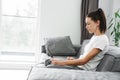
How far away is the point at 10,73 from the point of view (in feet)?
12.3

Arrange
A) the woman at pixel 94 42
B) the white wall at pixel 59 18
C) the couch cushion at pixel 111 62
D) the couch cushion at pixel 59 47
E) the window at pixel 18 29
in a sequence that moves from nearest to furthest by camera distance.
Result: the couch cushion at pixel 111 62
the woman at pixel 94 42
the couch cushion at pixel 59 47
the white wall at pixel 59 18
the window at pixel 18 29

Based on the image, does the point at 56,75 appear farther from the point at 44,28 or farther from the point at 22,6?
the point at 22,6

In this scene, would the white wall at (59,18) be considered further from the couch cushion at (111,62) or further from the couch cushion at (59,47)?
the couch cushion at (111,62)

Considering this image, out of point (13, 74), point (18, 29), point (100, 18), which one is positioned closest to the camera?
point (100, 18)

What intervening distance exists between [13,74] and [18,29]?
3.41ft

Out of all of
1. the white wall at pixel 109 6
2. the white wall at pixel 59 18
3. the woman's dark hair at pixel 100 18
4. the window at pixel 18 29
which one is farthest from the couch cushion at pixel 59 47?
the woman's dark hair at pixel 100 18

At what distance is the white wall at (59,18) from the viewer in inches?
159

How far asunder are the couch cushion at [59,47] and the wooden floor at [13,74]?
2.14 ft

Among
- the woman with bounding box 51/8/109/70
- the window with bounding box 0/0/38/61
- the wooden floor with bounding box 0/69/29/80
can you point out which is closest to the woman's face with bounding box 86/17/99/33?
the woman with bounding box 51/8/109/70

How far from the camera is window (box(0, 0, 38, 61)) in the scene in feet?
13.9

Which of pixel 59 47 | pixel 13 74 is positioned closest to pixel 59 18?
pixel 59 47

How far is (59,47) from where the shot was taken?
3.40 meters

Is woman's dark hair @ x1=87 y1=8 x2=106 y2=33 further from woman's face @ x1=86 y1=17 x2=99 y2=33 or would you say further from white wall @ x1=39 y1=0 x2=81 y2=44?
white wall @ x1=39 y1=0 x2=81 y2=44

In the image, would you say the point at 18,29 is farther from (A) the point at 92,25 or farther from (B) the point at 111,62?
(B) the point at 111,62
